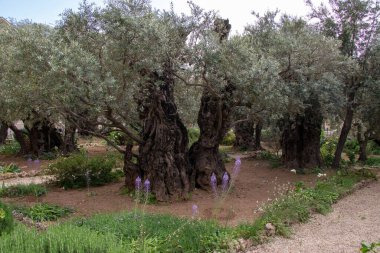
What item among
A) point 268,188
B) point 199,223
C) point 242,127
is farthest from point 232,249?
point 242,127

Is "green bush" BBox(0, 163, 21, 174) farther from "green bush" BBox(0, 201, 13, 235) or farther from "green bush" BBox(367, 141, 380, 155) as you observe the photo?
"green bush" BBox(367, 141, 380, 155)

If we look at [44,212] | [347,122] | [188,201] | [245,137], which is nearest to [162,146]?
[188,201]

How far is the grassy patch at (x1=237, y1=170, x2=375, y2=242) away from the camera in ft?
21.0

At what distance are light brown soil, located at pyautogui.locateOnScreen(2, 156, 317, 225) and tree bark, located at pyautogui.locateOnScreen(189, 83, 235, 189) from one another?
1.53ft

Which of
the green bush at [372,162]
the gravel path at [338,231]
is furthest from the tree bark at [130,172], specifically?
the green bush at [372,162]

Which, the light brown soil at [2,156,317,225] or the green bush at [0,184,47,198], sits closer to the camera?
the light brown soil at [2,156,317,225]

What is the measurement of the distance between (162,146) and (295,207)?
2.94m

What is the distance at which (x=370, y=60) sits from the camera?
449 inches

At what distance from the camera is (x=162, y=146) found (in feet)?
28.8

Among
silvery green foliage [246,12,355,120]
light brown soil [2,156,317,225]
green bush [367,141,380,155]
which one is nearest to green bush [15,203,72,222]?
light brown soil [2,156,317,225]

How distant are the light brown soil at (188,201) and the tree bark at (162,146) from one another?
0.39 meters

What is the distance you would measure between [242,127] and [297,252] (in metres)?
15.4

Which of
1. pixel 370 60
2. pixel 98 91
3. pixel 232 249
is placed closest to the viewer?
pixel 232 249

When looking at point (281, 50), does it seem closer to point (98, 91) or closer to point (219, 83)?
point (219, 83)
